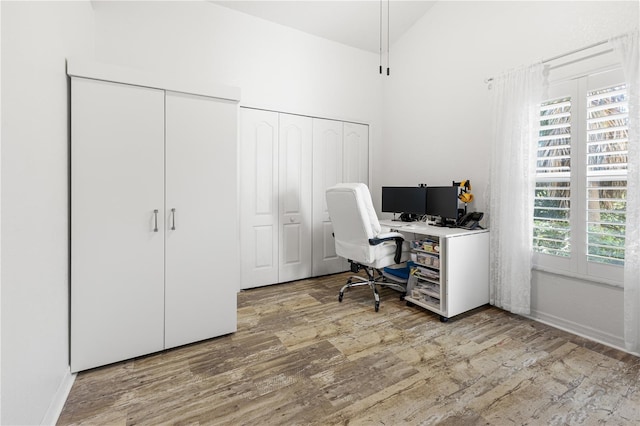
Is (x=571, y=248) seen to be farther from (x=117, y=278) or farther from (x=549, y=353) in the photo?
(x=117, y=278)

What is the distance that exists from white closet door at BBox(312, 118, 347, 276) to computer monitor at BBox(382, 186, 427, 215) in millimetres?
735

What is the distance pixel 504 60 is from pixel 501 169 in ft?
3.70

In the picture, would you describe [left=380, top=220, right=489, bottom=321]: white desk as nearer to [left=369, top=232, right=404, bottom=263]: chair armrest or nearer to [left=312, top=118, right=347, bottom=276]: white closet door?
[left=369, top=232, right=404, bottom=263]: chair armrest

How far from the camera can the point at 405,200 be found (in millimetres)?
3814

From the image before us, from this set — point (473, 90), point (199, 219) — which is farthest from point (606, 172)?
point (199, 219)

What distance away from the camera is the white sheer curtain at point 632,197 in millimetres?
2129

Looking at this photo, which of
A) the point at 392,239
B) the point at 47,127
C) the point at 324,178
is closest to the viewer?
the point at 47,127

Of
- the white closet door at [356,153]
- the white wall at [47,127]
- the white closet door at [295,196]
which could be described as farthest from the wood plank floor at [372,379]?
the white closet door at [356,153]

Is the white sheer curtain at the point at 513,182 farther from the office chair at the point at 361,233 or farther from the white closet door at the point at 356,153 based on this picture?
the white closet door at the point at 356,153

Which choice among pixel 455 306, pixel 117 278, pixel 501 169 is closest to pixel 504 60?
pixel 501 169

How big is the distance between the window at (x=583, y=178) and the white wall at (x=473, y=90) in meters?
0.26

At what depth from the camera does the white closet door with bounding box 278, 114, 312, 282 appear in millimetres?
3898

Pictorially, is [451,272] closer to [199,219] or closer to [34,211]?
[199,219]

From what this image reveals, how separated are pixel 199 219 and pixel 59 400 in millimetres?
1277
